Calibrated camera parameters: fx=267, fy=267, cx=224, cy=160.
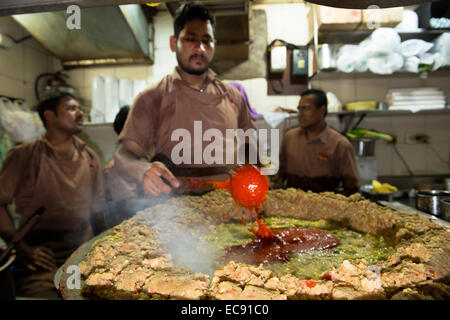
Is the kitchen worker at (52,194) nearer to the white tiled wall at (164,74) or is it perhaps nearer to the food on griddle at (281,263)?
the white tiled wall at (164,74)

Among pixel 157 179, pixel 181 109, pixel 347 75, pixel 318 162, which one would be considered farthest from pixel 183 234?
pixel 347 75

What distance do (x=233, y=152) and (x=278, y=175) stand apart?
1.95ft

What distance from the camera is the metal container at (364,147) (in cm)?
211

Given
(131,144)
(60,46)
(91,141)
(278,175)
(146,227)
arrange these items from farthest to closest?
(91,141)
(60,46)
(278,175)
(131,144)
(146,227)

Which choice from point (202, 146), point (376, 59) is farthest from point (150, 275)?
point (376, 59)

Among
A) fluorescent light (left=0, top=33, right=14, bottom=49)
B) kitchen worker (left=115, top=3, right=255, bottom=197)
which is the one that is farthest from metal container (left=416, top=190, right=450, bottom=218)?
fluorescent light (left=0, top=33, right=14, bottom=49)

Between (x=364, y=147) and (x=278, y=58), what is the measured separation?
151cm

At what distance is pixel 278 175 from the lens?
2219mm

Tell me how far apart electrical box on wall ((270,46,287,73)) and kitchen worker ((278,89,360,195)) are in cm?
109

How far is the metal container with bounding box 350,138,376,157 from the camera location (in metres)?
2.11

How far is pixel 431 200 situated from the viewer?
1.36 m

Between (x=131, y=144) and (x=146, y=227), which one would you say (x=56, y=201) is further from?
(x=146, y=227)

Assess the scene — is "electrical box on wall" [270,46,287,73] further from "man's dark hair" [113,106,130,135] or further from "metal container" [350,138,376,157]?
"man's dark hair" [113,106,130,135]

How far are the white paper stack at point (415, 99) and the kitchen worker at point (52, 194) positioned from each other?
289cm
